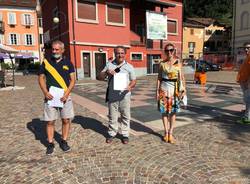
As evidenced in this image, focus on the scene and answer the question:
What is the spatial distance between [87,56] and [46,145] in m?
17.9

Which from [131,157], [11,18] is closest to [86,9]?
[131,157]

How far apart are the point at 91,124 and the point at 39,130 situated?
1233mm

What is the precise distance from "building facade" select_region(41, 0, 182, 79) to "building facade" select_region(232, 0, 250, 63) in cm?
1907

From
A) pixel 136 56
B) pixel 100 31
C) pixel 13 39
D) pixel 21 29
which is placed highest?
pixel 21 29

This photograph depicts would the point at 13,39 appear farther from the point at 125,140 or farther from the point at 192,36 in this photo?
the point at 125,140

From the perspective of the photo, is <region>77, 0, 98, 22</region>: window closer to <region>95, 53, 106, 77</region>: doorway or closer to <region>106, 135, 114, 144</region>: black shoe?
<region>95, 53, 106, 77</region>: doorway

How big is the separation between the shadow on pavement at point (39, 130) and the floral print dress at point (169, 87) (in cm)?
222

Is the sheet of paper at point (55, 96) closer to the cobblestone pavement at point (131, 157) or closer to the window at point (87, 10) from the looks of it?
the cobblestone pavement at point (131, 157)

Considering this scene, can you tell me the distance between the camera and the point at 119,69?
15.4 ft

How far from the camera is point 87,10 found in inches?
852

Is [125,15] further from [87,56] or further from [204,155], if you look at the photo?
[204,155]

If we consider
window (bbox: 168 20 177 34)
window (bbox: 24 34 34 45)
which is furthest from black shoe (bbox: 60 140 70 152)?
window (bbox: 24 34 34 45)

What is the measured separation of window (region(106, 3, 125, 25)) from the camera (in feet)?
75.0

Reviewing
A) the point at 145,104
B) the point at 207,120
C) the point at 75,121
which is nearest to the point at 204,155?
the point at 207,120
